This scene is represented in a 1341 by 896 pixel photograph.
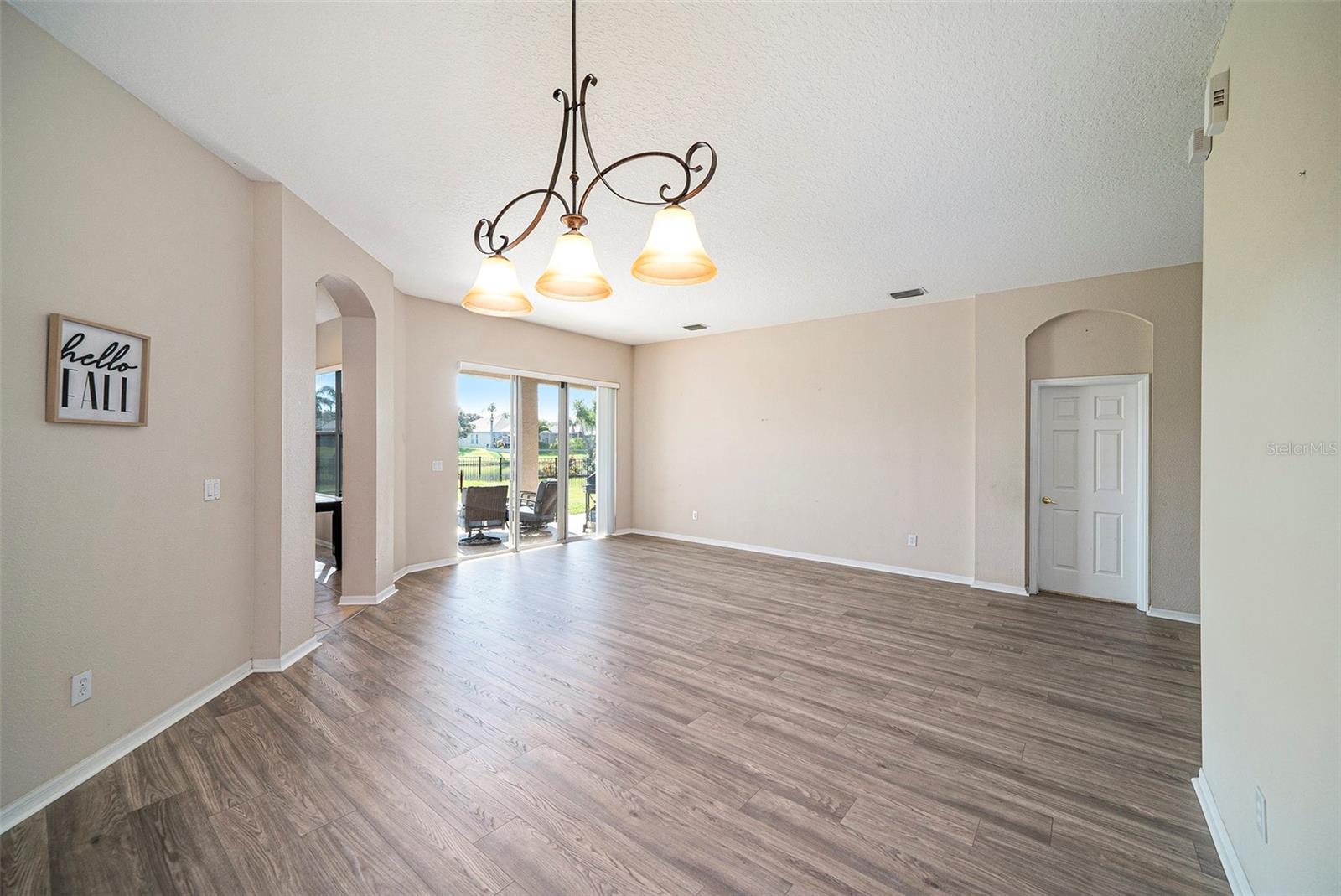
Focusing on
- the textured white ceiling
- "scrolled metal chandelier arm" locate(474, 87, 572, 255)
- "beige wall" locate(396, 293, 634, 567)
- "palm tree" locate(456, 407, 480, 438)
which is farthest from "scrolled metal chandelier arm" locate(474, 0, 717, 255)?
"palm tree" locate(456, 407, 480, 438)

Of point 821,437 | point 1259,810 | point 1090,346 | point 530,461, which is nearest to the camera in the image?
point 1259,810

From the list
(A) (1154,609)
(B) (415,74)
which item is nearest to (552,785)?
(B) (415,74)

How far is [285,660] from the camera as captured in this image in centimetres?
319

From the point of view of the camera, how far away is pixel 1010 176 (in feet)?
9.36

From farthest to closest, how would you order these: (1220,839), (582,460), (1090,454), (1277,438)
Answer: (582,460)
(1090,454)
(1220,839)
(1277,438)

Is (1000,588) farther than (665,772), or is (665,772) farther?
(1000,588)

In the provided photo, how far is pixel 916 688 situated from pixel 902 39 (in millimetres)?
3162

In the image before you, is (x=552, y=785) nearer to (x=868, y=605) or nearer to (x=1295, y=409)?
(x=1295, y=409)

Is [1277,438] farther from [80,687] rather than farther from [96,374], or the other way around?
[80,687]

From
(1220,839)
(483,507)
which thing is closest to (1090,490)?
(1220,839)

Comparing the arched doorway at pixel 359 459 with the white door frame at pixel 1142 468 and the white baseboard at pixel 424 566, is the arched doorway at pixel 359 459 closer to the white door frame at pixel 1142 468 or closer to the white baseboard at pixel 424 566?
the white baseboard at pixel 424 566

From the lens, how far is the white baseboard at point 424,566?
532cm

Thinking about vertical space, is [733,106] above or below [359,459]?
above

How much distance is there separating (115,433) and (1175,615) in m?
7.06
